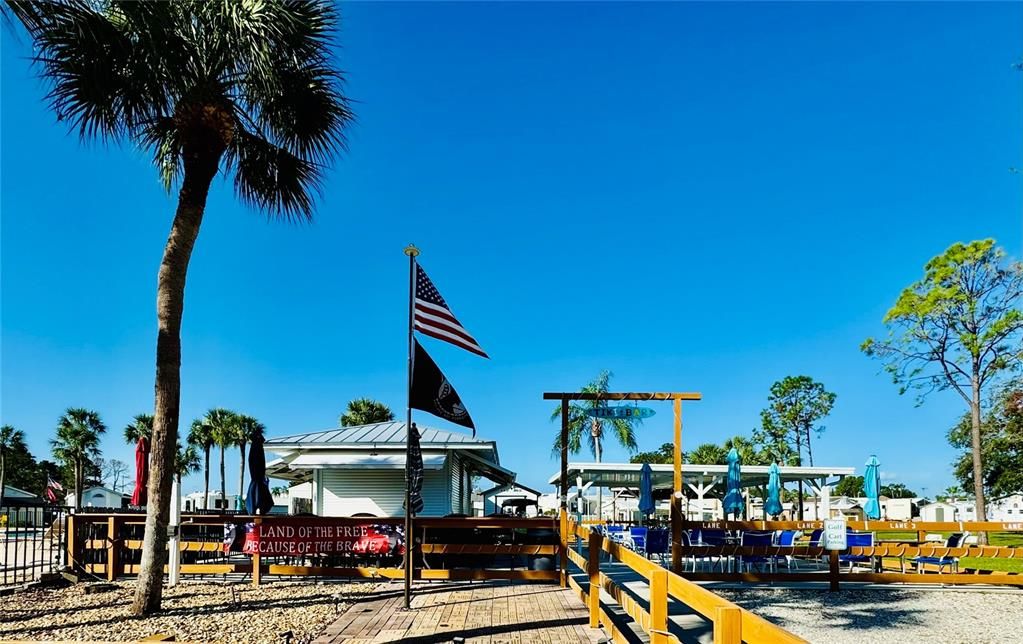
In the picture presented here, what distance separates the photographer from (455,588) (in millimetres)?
10828

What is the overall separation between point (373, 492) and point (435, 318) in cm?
840

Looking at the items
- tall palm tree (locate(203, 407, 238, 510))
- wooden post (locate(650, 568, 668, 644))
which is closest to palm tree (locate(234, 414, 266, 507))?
tall palm tree (locate(203, 407, 238, 510))

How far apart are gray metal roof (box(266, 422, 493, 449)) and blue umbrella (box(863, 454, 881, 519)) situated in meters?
9.20

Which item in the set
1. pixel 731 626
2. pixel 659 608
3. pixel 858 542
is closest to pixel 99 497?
pixel 858 542

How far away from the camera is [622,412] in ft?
41.1

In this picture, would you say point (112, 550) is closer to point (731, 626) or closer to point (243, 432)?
point (731, 626)

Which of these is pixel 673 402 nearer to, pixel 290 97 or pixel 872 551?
pixel 872 551

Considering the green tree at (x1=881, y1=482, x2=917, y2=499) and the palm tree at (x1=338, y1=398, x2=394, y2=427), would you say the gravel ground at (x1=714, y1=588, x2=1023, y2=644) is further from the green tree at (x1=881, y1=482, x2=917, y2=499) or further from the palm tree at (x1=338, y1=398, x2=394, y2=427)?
the green tree at (x1=881, y1=482, x2=917, y2=499)

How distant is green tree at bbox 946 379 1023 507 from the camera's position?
30547 mm

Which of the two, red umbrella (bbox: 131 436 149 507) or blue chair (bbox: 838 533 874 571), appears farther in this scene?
blue chair (bbox: 838 533 874 571)

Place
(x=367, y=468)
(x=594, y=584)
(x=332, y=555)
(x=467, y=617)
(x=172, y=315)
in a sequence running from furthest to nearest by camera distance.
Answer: (x=367, y=468) → (x=332, y=555) → (x=172, y=315) → (x=467, y=617) → (x=594, y=584)

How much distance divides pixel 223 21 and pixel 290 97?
1.45 metres

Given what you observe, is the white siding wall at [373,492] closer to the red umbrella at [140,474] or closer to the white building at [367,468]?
the white building at [367,468]

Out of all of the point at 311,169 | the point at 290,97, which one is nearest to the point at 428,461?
the point at 311,169
